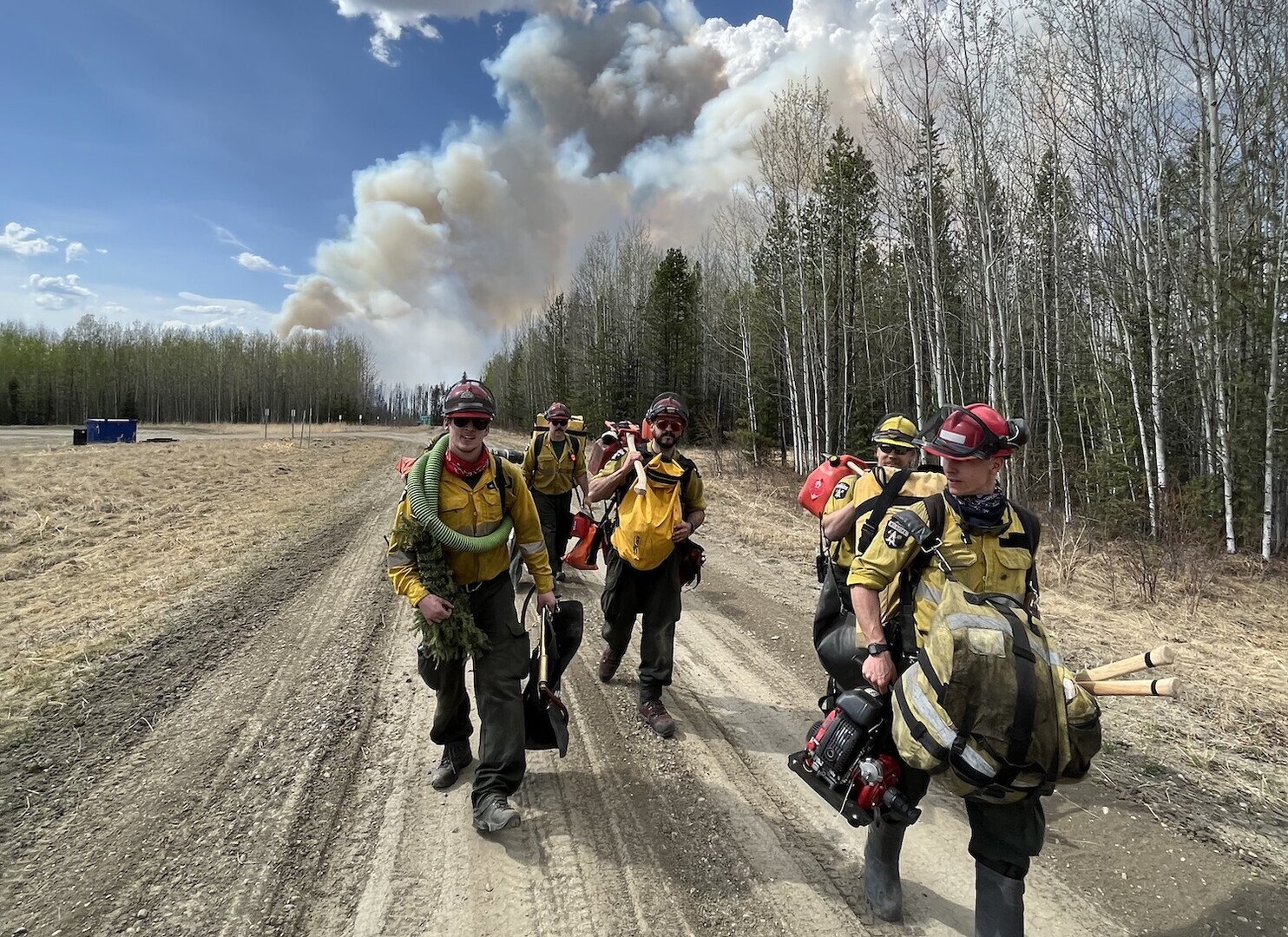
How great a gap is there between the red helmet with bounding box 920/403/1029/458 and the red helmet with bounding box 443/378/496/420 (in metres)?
2.03

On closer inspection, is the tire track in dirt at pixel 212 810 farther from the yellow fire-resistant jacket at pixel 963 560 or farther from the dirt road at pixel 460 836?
the yellow fire-resistant jacket at pixel 963 560

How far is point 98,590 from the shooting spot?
6.79m

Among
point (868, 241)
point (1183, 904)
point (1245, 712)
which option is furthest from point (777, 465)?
point (1183, 904)

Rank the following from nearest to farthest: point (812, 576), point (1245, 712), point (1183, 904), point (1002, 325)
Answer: point (1183, 904), point (1245, 712), point (812, 576), point (1002, 325)

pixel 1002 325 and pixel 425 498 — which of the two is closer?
pixel 425 498

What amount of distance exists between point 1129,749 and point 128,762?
239 inches

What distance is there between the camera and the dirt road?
2.42 meters

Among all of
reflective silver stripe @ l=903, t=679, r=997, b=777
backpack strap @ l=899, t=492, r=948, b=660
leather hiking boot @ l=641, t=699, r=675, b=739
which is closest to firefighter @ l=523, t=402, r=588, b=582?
leather hiking boot @ l=641, t=699, r=675, b=739

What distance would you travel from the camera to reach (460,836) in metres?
2.88

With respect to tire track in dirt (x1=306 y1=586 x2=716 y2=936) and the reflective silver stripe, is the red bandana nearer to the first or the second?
tire track in dirt (x1=306 y1=586 x2=716 y2=936)

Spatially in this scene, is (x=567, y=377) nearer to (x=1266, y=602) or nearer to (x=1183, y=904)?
(x=1266, y=602)

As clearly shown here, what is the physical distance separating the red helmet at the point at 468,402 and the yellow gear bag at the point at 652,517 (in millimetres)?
1271

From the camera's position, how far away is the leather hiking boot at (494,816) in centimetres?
286

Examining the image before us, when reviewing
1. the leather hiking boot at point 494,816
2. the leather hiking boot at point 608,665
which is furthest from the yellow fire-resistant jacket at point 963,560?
the leather hiking boot at point 608,665
